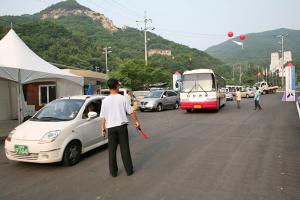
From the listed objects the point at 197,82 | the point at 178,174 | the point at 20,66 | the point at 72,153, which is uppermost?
the point at 20,66

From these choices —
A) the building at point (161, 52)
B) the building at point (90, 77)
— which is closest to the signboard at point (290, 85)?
the building at point (90, 77)

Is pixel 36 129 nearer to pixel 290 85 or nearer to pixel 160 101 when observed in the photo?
pixel 160 101

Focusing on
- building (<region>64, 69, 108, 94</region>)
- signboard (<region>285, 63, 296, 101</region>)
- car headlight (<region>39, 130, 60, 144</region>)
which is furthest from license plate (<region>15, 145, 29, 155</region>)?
signboard (<region>285, 63, 296, 101</region>)

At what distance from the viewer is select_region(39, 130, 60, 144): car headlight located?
572 centimetres

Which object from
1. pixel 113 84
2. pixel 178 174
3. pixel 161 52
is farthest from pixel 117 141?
pixel 161 52

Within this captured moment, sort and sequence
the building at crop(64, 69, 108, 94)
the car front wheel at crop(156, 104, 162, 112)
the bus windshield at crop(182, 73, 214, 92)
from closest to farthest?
the bus windshield at crop(182, 73, 214, 92), the car front wheel at crop(156, 104, 162, 112), the building at crop(64, 69, 108, 94)

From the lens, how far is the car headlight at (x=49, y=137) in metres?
5.72

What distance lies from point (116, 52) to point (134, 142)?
65.2 m

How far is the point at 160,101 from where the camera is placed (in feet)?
66.2

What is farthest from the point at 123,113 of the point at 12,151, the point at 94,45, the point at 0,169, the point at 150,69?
the point at 94,45

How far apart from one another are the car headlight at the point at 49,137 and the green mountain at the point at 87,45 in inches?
911

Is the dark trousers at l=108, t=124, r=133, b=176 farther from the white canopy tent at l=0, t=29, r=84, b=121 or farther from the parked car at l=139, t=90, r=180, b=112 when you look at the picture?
the parked car at l=139, t=90, r=180, b=112

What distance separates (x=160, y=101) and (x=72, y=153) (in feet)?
46.7

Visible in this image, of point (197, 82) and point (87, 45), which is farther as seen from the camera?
point (87, 45)
